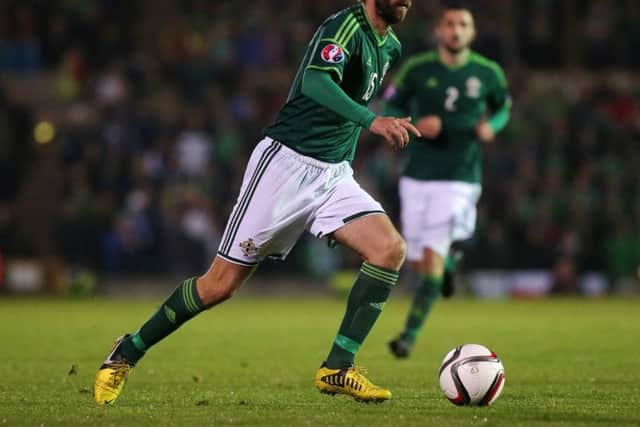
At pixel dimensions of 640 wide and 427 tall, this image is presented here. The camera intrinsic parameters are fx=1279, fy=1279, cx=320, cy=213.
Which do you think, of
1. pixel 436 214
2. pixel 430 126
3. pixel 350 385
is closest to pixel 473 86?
pixel 430 126

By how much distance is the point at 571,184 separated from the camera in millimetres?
22766

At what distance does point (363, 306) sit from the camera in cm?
709

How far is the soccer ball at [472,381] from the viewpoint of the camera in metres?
6.88

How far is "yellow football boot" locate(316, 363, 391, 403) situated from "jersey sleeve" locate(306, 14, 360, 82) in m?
1.60

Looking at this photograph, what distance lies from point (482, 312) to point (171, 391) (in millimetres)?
10256

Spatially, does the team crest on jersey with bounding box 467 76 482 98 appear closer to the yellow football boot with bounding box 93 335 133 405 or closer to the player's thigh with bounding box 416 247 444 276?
the player's thigh with bounding box 416 247 444 276

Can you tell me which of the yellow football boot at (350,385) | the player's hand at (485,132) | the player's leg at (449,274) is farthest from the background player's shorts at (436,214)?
the yellow football boot at (350,385)

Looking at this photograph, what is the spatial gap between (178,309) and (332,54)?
1.69 meters

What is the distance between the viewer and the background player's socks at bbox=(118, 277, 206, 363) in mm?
7262

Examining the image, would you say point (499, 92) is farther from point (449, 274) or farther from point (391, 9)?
point (391, 9)

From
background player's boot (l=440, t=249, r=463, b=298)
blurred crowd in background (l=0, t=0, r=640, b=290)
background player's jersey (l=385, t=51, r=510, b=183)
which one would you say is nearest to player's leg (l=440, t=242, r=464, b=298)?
background player's boot (l=440, t=249, r=463, b=298)

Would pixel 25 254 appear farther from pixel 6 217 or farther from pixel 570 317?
pixel 570 317

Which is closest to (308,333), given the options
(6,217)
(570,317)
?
(570,317)

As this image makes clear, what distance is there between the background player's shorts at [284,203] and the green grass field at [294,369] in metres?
0.89
